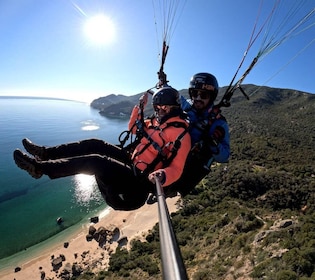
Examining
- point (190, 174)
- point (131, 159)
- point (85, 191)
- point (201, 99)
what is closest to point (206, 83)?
point (201, 99)

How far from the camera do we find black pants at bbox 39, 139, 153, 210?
10.7 feet

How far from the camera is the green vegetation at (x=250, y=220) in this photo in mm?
12562

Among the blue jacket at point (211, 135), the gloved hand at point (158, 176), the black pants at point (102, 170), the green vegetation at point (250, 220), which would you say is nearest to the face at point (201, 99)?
the blue jacket at point (211, 135)

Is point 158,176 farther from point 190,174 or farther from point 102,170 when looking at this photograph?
point 190,174

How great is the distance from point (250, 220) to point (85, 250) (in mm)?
14025

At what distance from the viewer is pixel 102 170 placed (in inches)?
135

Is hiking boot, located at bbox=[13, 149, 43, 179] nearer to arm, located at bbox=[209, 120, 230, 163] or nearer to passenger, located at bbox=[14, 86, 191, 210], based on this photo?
passenger, located at bbox=[14, 86, 191, 210]

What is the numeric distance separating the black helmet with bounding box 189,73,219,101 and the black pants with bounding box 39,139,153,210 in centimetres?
181

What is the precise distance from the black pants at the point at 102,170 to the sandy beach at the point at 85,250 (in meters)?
19.9

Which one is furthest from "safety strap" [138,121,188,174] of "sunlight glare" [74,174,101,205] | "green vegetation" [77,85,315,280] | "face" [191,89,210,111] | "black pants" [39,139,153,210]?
"sunlight glare" [74,174,101,205]

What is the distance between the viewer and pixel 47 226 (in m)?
29.0

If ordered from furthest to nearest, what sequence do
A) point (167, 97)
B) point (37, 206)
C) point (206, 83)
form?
point (37, 206) < point (206, 83) < point (167, 97)

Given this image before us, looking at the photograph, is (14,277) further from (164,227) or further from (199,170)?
(164,227)

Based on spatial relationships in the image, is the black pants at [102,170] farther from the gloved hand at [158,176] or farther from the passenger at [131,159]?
the gloved hand at [158,176]
